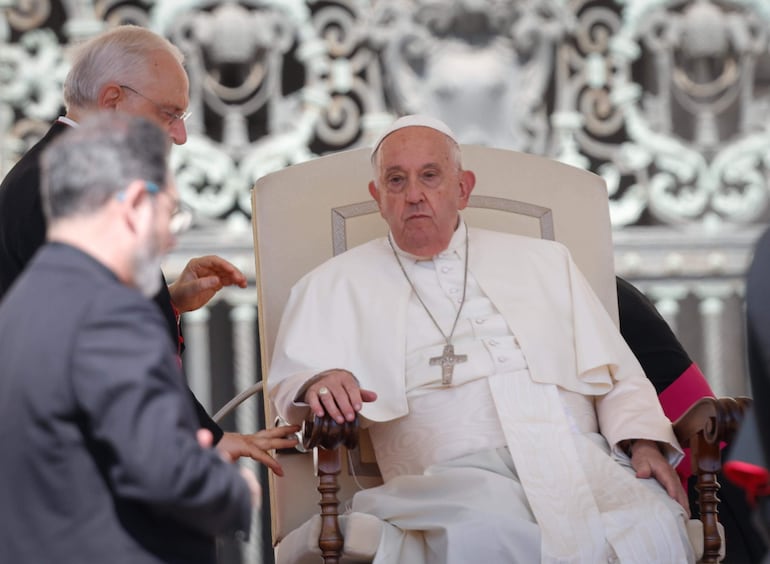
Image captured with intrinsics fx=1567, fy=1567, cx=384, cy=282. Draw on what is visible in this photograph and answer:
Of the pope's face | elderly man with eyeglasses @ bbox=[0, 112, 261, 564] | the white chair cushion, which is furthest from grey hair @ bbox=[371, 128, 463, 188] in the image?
elderly man with eyeglasses @ bbox=[0, 112, 261, 564]

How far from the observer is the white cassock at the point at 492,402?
4219mm

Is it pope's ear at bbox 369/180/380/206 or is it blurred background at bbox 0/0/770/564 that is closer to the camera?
pope's ear at bbox 369/180/380/206

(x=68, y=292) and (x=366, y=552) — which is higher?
(x=68, y=292)

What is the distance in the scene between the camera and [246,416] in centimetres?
699

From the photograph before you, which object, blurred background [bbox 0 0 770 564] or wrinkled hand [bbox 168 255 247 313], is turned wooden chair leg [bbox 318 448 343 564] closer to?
wrinkled hand [bbox 168 255 247 313]

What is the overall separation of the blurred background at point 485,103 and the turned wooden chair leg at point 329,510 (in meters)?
2.82

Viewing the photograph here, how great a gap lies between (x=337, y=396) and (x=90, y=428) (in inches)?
60.1

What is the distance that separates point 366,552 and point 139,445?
5.47 ft

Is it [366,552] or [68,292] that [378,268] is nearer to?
[366,552]

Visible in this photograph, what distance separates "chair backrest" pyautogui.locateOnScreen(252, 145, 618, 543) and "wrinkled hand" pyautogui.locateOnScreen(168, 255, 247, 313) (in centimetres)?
16

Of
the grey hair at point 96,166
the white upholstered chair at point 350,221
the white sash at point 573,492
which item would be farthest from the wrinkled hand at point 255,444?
the grey hair at point 96,166

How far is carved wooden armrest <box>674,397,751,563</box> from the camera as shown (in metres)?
4.25

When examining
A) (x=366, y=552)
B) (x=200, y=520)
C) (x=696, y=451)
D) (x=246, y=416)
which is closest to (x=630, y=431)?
(x=696, y=451)

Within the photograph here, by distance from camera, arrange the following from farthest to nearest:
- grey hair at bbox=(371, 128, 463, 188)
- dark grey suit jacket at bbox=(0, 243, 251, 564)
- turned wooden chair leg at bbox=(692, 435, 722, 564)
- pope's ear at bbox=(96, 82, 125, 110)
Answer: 1. grey hair at bbox=(371, 128, 463, 188)
2. pope's ear at bbox=(96, 82, 125, 110)
3. turned wooden chair leg at bbox=(692, 435, 722, 564)
4. dark grey suit jacket at bbox=(0, 243, 251, 564)
